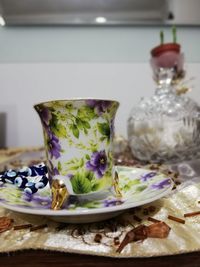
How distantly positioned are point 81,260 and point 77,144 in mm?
146

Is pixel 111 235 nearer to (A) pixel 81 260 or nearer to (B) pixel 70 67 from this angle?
(A) pixel 81 260

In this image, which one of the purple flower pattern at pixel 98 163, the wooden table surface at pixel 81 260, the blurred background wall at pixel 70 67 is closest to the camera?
the wooden table surface at pixel 81 260

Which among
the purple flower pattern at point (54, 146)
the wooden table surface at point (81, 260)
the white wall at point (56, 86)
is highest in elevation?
the white wall at point (56, 86)

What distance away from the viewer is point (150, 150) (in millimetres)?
693

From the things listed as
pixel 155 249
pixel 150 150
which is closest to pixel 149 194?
pixel 155 249

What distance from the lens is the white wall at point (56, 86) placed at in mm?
1267

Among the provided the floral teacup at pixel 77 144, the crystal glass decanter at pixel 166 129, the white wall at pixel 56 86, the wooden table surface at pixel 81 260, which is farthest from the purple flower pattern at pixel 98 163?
the white wall at pixel 56 86

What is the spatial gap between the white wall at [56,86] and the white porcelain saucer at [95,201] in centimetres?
89

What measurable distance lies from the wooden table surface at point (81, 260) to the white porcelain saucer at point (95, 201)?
0.04 m

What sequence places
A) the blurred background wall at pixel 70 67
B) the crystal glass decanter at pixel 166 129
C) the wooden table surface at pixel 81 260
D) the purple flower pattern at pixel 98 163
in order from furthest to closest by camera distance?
the blurred background wall at pixel 70 67 → the crystal glass decanter at pixel 166 129 → the purple flower pattern at pixel 98 163 → the wooden table surface at pixel 81 260

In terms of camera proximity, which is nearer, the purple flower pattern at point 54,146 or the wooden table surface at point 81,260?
the wooden table surface at point 81,260

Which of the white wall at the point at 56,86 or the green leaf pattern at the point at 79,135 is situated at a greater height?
the white wall at the point at 56,86

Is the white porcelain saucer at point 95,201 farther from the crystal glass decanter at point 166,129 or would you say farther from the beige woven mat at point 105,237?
the crystal glass decanter at point 166,129

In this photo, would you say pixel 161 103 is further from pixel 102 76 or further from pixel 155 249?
pixel 102 76
